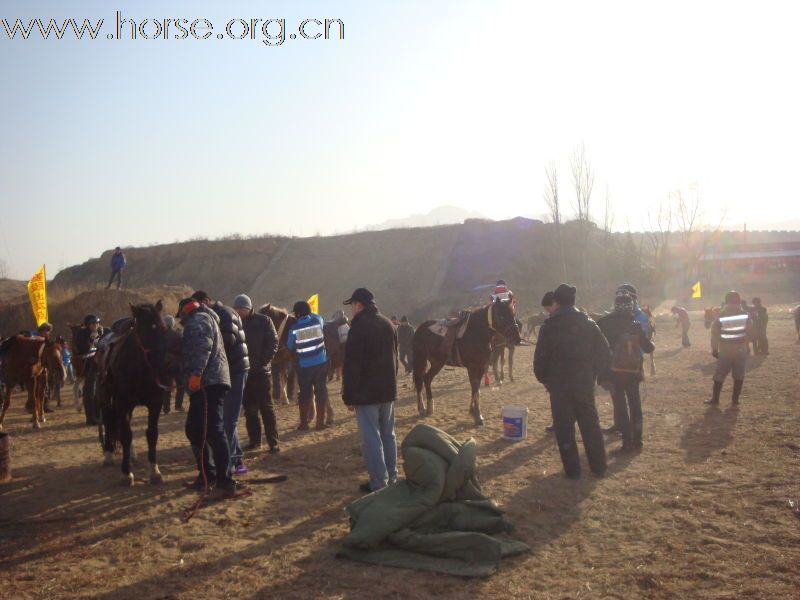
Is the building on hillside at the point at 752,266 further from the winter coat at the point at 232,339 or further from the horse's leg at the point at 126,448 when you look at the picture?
the horse's leg at the point at 126,448

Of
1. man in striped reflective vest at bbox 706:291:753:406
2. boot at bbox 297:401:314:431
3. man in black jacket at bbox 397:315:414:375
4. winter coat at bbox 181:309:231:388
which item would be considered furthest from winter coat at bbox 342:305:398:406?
man in black jacket at bbox 397:315:414:375

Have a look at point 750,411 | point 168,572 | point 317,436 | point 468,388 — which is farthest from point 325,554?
point 468,388

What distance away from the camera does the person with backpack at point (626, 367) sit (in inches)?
318

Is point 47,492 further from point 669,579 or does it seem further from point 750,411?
point 750,411

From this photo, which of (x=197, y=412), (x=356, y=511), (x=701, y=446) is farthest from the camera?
(x=701, y=446)

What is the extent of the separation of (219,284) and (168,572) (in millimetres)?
48364

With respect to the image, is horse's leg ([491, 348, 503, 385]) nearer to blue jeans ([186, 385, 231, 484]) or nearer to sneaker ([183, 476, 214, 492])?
sneaker ([183, 476, 214, 492])

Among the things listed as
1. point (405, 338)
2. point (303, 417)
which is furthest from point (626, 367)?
point (405, 338)

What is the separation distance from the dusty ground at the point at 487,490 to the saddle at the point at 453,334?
4.55 feet

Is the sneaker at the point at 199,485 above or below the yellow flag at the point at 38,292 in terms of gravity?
below

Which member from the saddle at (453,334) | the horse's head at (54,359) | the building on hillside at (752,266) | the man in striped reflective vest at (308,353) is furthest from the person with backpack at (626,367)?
the building on hillside at (752,266)

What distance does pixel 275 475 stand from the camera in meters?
7.58

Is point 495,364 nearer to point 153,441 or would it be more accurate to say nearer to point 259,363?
point 259,363

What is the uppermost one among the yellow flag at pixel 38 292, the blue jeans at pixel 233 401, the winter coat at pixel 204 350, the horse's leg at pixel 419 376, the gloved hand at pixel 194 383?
the yellow flag at pixel 38 292
